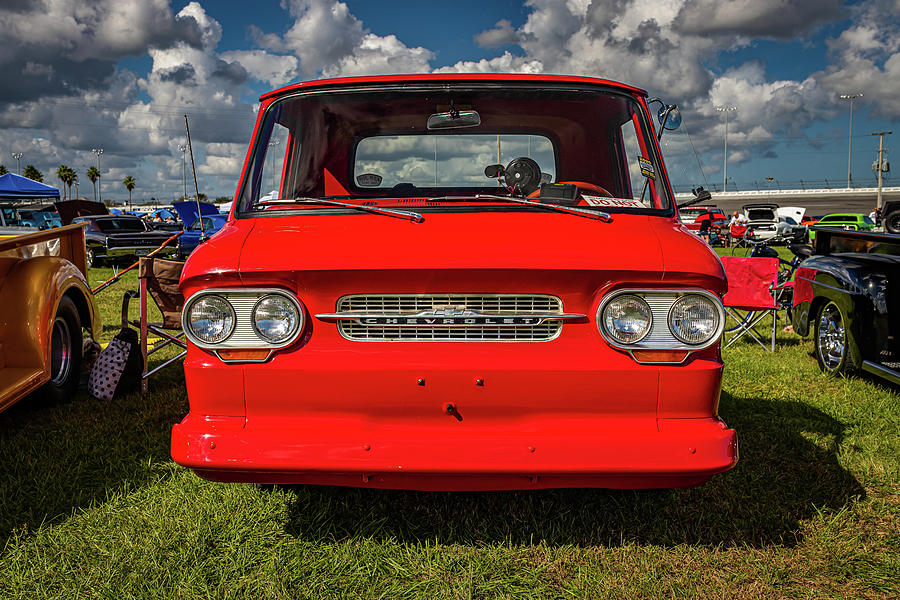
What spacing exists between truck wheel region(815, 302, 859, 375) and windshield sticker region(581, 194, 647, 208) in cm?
327

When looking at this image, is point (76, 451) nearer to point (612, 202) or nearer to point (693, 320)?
point (612, 202)

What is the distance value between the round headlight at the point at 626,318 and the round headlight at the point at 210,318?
136cm

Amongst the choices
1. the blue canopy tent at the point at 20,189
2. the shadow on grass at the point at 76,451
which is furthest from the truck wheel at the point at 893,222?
the blue canopy tent at the point at 20,189

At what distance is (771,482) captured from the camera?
3.38 m

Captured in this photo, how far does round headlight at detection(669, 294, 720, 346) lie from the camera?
2270mm

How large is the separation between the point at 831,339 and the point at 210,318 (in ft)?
17.8

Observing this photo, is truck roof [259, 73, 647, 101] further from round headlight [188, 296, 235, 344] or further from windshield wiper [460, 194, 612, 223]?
round headlight [188, 296, 235, 344]

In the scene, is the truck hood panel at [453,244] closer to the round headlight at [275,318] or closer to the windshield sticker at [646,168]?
the round headlight at [275,318]

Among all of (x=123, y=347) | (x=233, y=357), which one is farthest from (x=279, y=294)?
(x=123, y=347)

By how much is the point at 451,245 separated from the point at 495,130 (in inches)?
51.9

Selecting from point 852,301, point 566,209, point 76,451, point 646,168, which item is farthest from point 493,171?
point 852,301

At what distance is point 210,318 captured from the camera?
7.55 ft

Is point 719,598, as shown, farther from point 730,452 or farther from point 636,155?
point 636,155

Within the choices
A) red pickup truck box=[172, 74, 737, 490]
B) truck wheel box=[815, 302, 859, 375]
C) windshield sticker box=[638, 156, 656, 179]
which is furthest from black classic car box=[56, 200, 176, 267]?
windshield sticker box=[638, 156, 656, 179]
